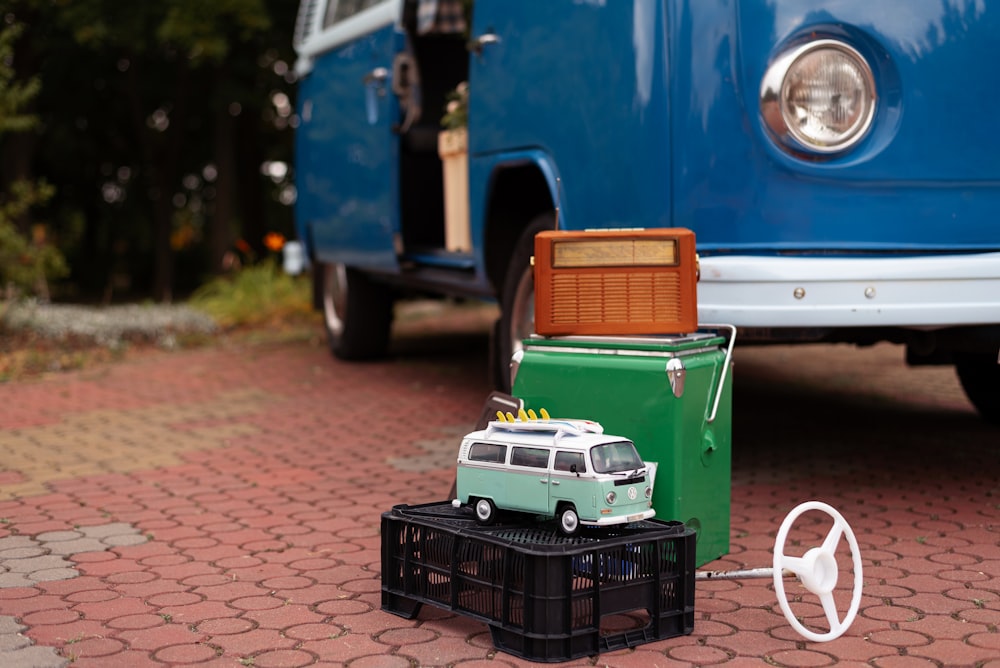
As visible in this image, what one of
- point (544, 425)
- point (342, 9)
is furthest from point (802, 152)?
point (342, 9)

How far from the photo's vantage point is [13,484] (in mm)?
5105

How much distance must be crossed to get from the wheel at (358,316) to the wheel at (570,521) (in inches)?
219

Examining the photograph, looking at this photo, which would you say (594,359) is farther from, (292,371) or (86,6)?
(86,6)

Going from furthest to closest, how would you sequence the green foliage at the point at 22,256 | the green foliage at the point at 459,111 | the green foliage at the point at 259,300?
the green foliage at the point at 259,300 < the green foliage at the point at 22,256 < the green foliage at the point at 459,111

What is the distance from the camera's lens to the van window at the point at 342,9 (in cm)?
740

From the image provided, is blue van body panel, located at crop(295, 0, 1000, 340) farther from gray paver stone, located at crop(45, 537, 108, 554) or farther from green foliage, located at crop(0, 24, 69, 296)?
green foliage, located at crop(0, 24, 69, 296)

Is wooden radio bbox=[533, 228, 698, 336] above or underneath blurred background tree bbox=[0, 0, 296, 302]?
underneath

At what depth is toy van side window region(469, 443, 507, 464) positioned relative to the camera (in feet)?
10.7

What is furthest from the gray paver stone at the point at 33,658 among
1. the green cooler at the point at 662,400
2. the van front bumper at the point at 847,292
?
the van front bumper at the point at 847,292

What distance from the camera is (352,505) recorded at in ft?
15.4

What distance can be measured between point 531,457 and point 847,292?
1372mm

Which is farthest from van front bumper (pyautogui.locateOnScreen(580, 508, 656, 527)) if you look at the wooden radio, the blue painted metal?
the blue painted metal

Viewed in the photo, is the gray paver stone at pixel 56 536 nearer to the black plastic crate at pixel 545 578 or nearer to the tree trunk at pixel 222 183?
the black plastic crate at pixel 545 578

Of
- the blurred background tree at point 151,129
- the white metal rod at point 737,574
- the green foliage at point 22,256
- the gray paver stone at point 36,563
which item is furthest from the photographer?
the blurred background tree at point 151,129
